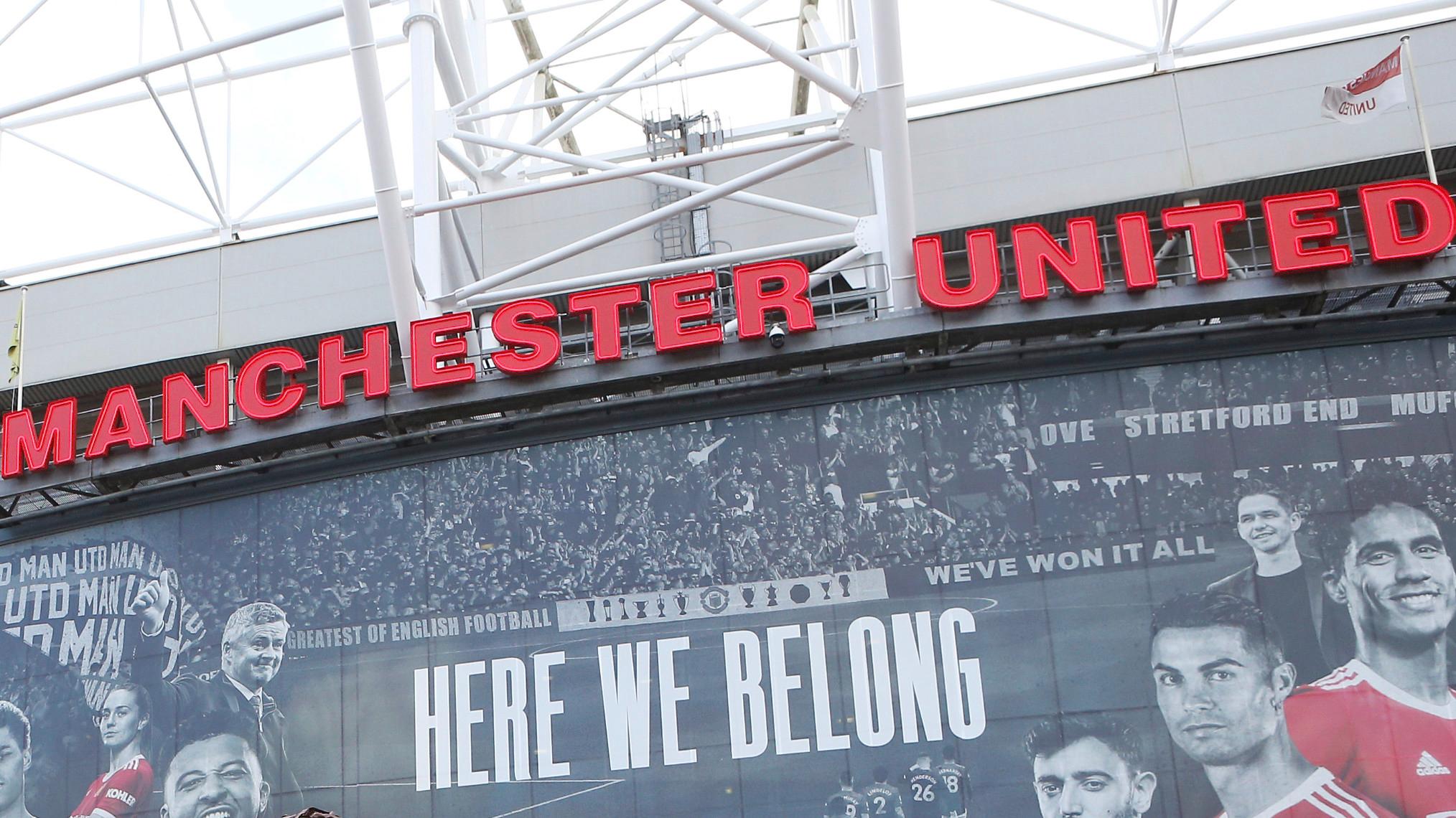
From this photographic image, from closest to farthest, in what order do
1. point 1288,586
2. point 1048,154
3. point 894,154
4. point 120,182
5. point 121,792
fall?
1. point 1288,586
2. point 894,154
3. point 121,792
4. point 1048,154
5. point 120,182

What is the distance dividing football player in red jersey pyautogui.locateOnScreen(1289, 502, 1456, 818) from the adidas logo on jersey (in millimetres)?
10

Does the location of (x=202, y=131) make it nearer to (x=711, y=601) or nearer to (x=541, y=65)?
(x=541, y=65)

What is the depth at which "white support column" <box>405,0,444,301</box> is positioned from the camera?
25.4m

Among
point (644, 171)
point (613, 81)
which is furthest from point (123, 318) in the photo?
point (644, 171)

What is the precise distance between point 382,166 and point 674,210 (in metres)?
4.97

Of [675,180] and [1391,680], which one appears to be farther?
[675,180]

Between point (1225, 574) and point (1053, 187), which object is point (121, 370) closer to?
point (1053, 187)

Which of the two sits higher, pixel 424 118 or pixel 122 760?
pixel 424 118

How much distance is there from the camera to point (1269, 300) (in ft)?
70.8

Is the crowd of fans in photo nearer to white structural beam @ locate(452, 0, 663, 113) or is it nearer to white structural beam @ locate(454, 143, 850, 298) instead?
white structural beam @ locate(454, 143, 850, 298)

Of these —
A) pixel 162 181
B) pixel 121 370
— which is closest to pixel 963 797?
pixel 121 370

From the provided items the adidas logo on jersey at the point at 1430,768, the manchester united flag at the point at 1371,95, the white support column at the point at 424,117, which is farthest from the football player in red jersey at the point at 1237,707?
the white support column at the point at 424,117

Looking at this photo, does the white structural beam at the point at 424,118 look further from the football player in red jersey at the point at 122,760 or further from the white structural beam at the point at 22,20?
the white structural beam at the point at 22,20

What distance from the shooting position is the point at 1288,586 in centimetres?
2045
